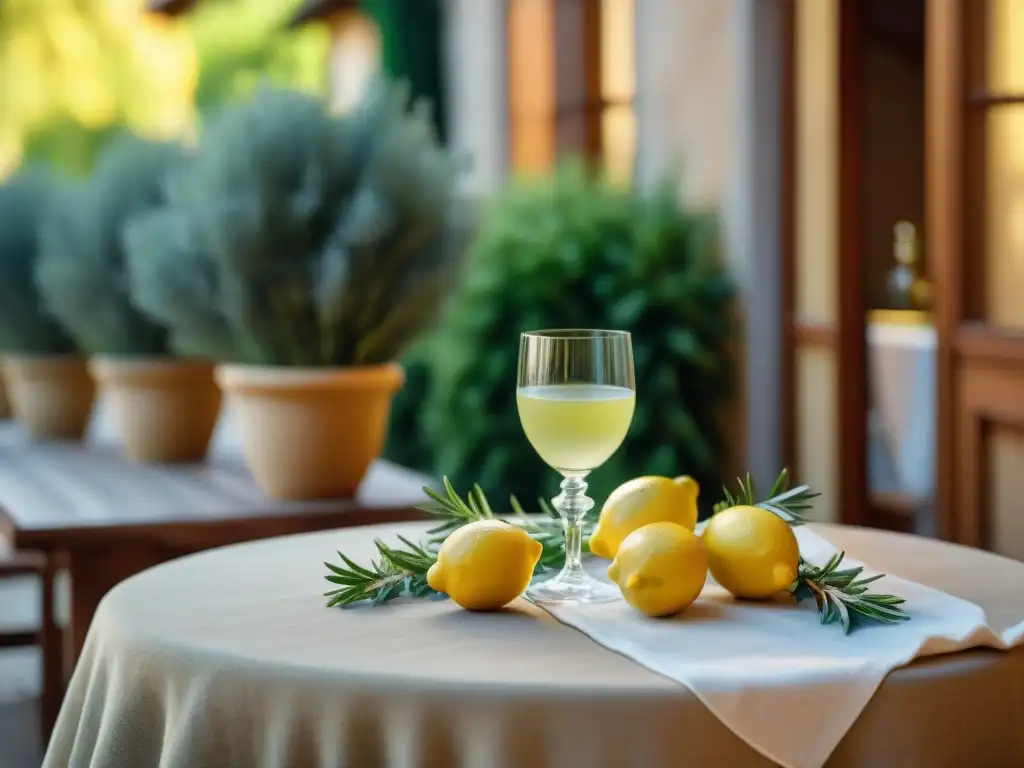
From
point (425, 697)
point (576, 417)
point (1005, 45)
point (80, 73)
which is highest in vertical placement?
point (80, 73)

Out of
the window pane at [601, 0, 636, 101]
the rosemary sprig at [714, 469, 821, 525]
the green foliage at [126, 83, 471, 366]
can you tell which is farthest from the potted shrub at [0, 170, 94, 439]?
the window pane at [601, 0, 636, 101]

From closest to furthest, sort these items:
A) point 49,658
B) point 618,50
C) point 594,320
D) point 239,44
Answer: point 49,658
point 594,320
point 618,50
point 239,44

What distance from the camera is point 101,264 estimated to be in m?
3.25

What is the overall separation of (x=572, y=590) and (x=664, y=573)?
16 cm

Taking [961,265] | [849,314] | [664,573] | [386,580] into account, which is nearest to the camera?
[664,573]

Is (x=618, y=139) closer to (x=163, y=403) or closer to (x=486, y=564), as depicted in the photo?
(x=163, y=403)

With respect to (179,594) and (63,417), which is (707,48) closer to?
(63,417)

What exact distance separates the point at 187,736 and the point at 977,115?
10.3 ft

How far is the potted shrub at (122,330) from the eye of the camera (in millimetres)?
3240

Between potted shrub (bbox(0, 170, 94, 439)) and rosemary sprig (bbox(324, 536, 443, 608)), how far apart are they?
2285 mm

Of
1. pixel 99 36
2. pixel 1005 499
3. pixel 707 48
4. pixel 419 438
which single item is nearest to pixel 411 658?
pixel 1005 499

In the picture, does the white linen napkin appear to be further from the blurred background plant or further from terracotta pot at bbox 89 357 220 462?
the blurred background plant

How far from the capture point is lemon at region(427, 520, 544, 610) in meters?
1.46

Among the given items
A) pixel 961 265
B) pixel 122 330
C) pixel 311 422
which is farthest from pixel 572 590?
pixel 961 265
